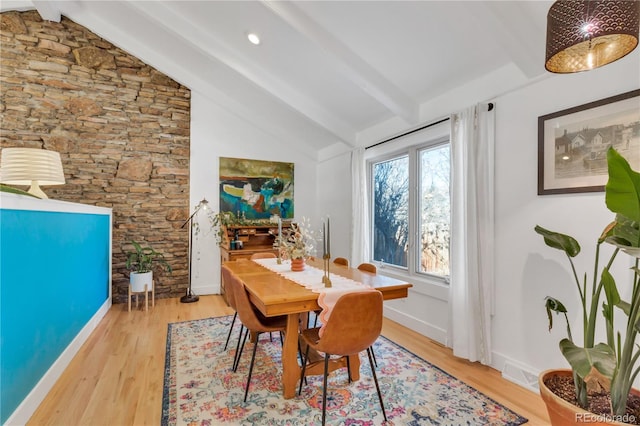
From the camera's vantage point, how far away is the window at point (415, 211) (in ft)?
10.5

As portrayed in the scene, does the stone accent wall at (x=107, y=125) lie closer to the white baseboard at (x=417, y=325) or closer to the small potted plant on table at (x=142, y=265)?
the small potted plant on table at (x=142, y=265)

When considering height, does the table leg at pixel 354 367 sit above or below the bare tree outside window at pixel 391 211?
below

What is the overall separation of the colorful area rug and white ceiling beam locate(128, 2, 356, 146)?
2.95 m

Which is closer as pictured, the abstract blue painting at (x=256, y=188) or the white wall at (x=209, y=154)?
the white wall at (x=209, y=154)

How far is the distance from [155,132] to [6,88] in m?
1.75

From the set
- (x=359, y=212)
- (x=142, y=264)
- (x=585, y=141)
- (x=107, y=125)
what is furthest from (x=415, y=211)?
(x=107, y=125)

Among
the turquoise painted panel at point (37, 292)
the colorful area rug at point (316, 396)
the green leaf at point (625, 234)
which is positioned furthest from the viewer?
the colorful area rug at point (316, 396)

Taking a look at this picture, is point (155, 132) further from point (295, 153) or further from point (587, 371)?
point (587, 371)

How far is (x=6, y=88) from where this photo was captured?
3.97m

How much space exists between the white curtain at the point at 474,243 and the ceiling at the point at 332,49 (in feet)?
1.24

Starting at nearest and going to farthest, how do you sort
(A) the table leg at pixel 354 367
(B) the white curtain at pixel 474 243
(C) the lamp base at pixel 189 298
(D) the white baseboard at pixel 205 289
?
(A) the table leg at pixel 354 367 → (B) the white curtain at pixel 474 243 → (C) the lamp base at pixel 189 298 → (D) the white baseboard at pixel 205 289

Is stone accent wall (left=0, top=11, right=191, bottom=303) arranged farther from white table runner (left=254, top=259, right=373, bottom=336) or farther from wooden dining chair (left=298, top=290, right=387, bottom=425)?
wooden dining chair (left=298, top=290, right=387, bottom=425)

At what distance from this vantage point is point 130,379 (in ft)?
7.61

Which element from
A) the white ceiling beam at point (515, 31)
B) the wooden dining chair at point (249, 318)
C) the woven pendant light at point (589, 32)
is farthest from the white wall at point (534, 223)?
the wooden dining chair at point (249, 318)
